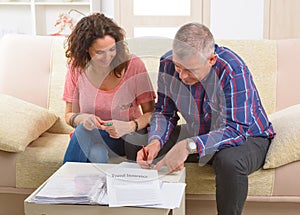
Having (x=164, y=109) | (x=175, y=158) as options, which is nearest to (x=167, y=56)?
(x=164, y=109)

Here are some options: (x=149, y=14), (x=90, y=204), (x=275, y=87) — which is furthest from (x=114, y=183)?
(x=149, y=14)

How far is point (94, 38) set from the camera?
6.79 feet

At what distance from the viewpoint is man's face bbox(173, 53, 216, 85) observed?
185 cm

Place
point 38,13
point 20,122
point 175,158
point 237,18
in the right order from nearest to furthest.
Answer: point 175,158, point 20,122, point 237,18, point 38,13

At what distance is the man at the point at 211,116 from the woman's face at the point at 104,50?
204 mm

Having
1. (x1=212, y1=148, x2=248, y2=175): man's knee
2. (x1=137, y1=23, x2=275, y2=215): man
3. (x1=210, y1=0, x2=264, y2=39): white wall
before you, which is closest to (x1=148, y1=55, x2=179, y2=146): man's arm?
(x1=137, y1=23, x2=275, y2=215): man

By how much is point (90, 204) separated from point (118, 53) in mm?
727

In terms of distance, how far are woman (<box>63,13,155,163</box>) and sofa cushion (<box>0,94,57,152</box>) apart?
0.18 m

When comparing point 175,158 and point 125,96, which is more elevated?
point 125,96

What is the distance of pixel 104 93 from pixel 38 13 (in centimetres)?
234

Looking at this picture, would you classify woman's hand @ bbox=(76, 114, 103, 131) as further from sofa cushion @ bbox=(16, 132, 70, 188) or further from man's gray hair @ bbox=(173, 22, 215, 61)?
man's gray hair @ bbox=(173, 22, 215, 61)

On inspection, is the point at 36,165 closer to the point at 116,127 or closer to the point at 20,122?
the point at 20,122

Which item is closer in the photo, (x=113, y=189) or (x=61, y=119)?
(x=113, y=189)

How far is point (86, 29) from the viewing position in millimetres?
2090
